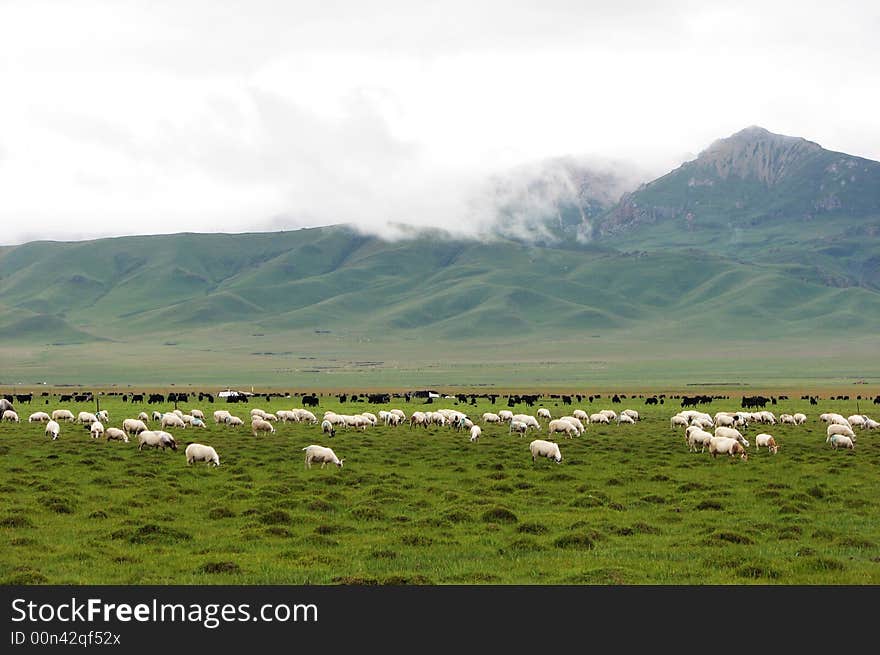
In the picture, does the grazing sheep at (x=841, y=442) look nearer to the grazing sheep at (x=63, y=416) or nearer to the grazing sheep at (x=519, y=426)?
the grazing sheep at (x=519, y=426)

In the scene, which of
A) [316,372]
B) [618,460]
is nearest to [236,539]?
[618,460]

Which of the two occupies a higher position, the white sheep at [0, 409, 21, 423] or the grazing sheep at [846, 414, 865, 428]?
the grazing sheep at [846, 414, 865, 428]

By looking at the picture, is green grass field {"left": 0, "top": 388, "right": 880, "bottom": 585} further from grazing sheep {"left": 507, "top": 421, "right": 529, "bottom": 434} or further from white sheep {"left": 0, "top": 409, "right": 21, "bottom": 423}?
white sheep {"left": 0, "top": 409, "right": 21, "bottom": 423}

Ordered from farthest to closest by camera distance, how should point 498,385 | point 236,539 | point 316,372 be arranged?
1. point 316,372
2. point 498,385
3. point 236,539

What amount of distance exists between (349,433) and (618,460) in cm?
1468

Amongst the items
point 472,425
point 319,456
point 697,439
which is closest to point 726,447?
point 697,439

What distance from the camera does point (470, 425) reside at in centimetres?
4394

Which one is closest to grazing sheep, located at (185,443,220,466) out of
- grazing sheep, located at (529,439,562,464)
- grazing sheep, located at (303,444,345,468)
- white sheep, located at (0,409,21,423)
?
grazing sheep, located at (303,444,345,468)

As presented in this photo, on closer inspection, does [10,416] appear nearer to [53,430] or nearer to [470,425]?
[53,430]

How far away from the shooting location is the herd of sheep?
101ft

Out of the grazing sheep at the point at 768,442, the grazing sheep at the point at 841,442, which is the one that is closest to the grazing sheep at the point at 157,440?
the grazing sheep at the point at 768,442

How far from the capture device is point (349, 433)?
1633 inches

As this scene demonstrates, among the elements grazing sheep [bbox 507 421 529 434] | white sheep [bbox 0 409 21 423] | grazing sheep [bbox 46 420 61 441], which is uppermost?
grazing sheep [bbox 507 421 529 434]
